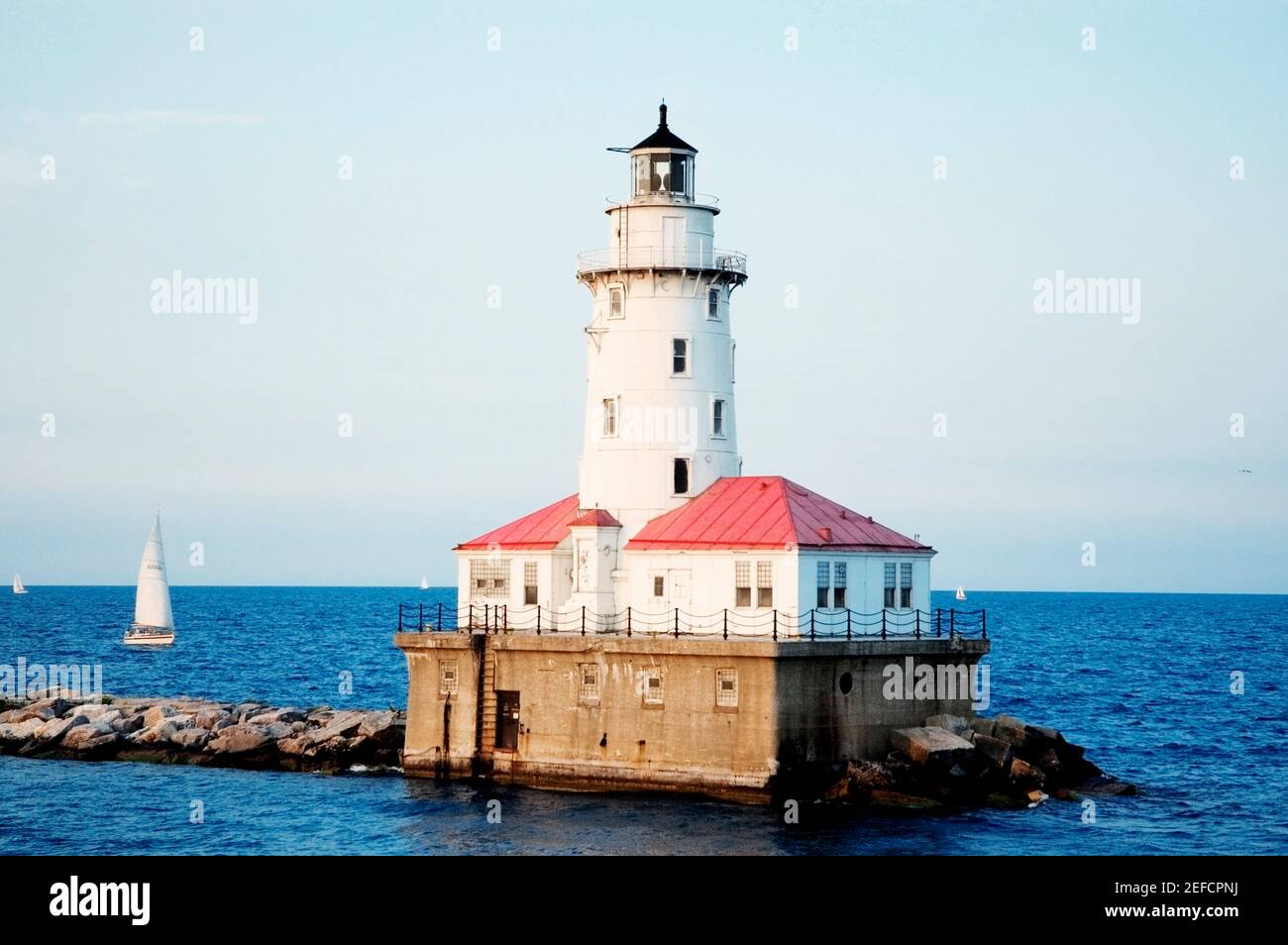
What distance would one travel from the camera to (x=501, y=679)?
46.2m

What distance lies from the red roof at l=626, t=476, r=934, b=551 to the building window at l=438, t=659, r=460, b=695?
5.53 m

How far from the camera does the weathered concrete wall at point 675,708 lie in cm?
4169

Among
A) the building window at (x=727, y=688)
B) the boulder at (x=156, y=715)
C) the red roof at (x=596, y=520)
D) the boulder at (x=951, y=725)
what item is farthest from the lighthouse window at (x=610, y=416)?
the boulder at (x=156, y=715)

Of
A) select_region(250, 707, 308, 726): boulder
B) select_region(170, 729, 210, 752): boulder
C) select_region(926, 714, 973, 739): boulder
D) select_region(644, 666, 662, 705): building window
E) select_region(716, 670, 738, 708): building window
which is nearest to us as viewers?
select_region(716, 670, 738, 708): building window

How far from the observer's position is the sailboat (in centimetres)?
11356

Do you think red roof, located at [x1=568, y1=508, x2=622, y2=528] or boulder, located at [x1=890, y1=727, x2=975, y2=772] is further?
red roof, located at [x1=568, y1=508, x2=622, y2=528]

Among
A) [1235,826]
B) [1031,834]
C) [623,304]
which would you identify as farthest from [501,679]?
[1235,826]

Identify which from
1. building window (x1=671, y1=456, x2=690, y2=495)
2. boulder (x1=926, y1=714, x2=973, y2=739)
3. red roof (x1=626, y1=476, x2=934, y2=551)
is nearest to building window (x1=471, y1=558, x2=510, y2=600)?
red roof (x1=626, y1=476, x2=934, y2=551)

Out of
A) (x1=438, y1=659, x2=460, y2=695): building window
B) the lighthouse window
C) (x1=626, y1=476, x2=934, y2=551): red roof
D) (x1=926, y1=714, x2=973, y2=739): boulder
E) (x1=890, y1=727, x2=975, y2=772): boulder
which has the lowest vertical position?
(x1=890, y1=727, x2=975, y2=772): boulder

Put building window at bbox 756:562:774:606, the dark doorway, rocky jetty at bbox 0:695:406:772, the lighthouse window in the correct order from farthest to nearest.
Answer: rocky jetty at bbox 0:695:406:772 < the lighthouse window < the dark doorway < building window at bbox 756:562:774:606

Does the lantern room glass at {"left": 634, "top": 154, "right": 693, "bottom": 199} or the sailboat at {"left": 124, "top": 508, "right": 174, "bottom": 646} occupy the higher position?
the lantern room glass at {"left": 634, "top": 154, "right": 693, "bottom": 199}

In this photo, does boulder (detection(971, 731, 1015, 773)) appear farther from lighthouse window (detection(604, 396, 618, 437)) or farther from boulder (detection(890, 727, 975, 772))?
lighthouse window (detection(604, 396, 618, 437))

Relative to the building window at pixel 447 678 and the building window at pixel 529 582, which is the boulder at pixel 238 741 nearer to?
the building window at pixel 447 678

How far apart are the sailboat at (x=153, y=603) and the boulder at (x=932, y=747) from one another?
78714 mm
